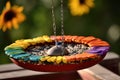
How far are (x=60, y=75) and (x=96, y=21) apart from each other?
1174mm

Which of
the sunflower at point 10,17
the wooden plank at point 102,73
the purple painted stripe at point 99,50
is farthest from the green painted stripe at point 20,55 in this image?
the sunflower at point 10,17

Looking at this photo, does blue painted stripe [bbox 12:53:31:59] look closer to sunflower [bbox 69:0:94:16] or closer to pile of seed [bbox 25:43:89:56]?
pile of seed [bbox 25:43:89:56]

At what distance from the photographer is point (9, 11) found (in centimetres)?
267

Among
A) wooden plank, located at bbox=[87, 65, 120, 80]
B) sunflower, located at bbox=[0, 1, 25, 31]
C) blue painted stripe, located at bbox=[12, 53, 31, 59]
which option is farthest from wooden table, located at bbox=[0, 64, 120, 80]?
sunflower, located at bbox=[0, 1, 25, 31]

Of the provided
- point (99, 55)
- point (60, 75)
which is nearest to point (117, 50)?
point (60, 75)

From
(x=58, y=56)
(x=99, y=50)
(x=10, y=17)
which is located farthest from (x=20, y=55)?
(x=10, y=17)

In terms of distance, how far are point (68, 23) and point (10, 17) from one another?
0.40 metres

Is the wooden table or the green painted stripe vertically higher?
the green painted stripe

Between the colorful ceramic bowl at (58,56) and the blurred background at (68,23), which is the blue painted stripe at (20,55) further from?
the blurred background at (68,23)

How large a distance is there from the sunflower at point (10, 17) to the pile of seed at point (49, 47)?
93 centimetres

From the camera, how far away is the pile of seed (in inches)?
65.7

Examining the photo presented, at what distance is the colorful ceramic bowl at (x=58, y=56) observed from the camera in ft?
4.96

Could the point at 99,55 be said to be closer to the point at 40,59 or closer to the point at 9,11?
the point at 40,59

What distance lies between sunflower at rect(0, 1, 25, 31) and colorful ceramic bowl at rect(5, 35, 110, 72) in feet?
2.90
